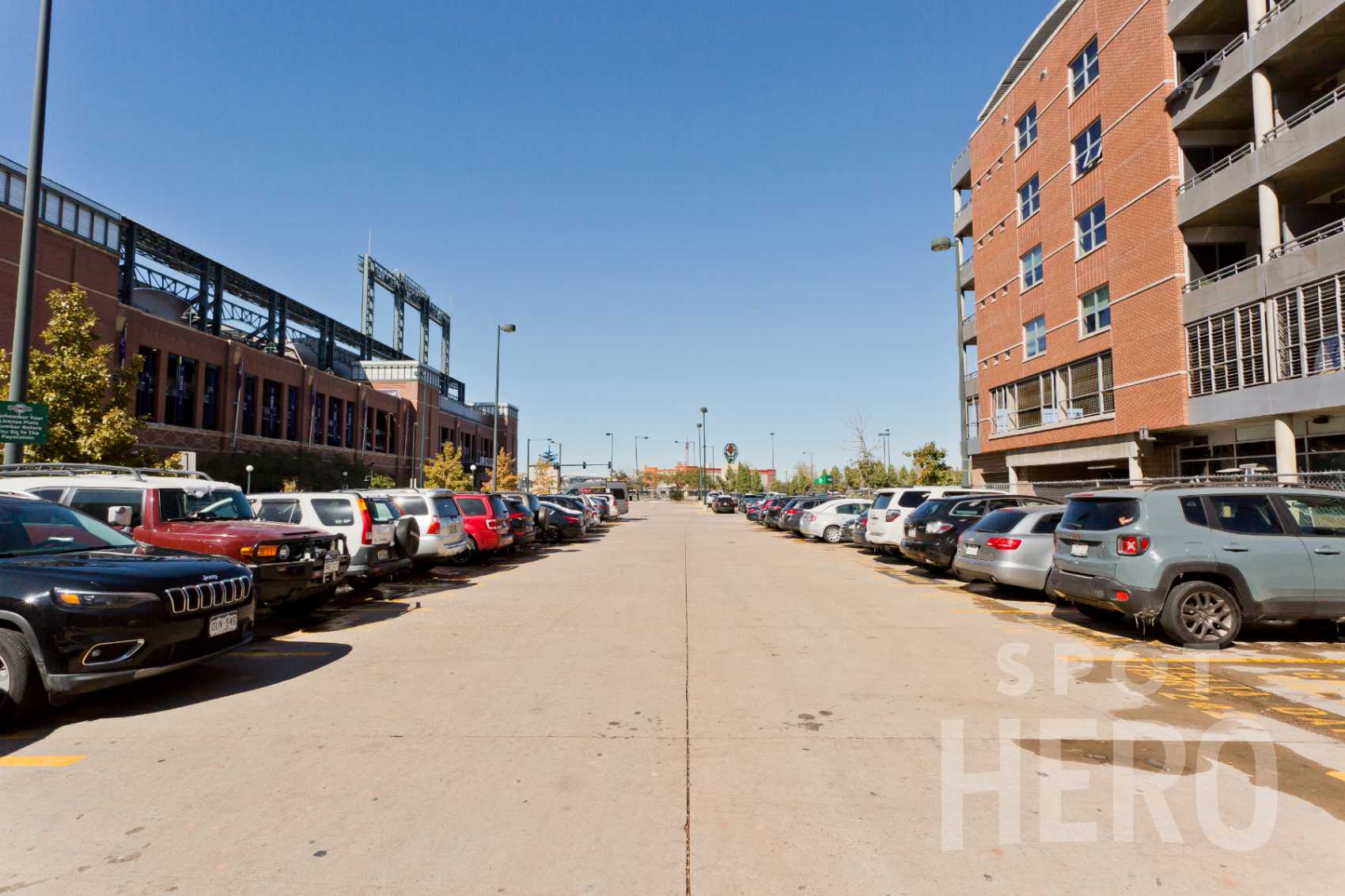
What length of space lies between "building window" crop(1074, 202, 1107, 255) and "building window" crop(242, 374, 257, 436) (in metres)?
49.4

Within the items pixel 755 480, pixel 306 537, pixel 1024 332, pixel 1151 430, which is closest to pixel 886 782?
pixel 306 537

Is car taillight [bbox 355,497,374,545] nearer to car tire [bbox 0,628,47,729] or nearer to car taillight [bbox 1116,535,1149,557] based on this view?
car tire [bbox 0,628,47,729]

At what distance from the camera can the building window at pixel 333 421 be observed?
60062 millimetres

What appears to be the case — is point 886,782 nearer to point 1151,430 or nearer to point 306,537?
point 306,537

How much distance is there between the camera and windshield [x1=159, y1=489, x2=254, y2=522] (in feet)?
29.4

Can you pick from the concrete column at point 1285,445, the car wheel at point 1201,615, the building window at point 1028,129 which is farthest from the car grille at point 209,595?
the building window at point 1028,129

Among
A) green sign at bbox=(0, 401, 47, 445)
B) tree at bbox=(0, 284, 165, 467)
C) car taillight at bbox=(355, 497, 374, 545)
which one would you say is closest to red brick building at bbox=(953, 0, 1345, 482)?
car taillight at bbox=(355, 497, 374, 545)

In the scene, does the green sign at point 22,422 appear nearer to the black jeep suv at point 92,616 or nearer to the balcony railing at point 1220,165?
the black jeep suv at point 92,616

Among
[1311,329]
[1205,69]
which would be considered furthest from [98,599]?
[1205,69]

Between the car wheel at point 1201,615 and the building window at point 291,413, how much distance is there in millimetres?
57129

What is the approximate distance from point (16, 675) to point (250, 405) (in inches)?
2011

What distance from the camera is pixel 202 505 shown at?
9.45m

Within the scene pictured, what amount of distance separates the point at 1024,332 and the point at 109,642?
1282 inches

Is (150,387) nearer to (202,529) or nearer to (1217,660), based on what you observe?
(202,529)
